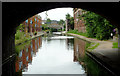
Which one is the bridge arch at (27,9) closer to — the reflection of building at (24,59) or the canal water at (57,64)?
the reflection of building at (24,59)

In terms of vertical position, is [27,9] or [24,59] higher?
[27,9]

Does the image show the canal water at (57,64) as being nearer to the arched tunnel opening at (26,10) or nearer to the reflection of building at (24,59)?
the reflection of building at (24,59)

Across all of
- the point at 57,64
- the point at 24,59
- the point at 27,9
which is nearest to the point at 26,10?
the point at 27,9

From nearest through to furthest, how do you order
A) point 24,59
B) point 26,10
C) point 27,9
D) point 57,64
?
point 57,64, point 27,9, point 26,10, point 24,59

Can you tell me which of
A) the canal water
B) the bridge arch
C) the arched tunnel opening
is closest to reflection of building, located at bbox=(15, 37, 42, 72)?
the canal water

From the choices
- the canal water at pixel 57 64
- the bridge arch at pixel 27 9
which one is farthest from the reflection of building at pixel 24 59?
the bridge arch at pixel 27 9

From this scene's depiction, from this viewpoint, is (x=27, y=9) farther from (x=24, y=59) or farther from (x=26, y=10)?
(x=24, y=59)

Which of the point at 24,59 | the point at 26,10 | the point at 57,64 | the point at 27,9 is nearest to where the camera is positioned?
the point at 57,64

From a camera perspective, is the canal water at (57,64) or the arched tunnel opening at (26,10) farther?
the arched tunnel opening at (26,10)

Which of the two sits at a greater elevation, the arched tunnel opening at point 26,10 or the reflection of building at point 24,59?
the arched tunnel opening at point 26,10

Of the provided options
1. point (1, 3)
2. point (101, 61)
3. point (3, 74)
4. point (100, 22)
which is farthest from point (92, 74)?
point (100, 22)

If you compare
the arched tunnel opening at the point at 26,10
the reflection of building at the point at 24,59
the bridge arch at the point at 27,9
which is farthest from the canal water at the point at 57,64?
the bridge arch at the point at 27,9

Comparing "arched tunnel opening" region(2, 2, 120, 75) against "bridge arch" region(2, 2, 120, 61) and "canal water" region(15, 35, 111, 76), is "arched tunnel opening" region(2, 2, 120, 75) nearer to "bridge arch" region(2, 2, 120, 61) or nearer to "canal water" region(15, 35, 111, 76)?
"bridge arch" region(2, 2, 120, 61)

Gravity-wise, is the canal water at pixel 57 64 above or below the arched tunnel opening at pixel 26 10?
below
